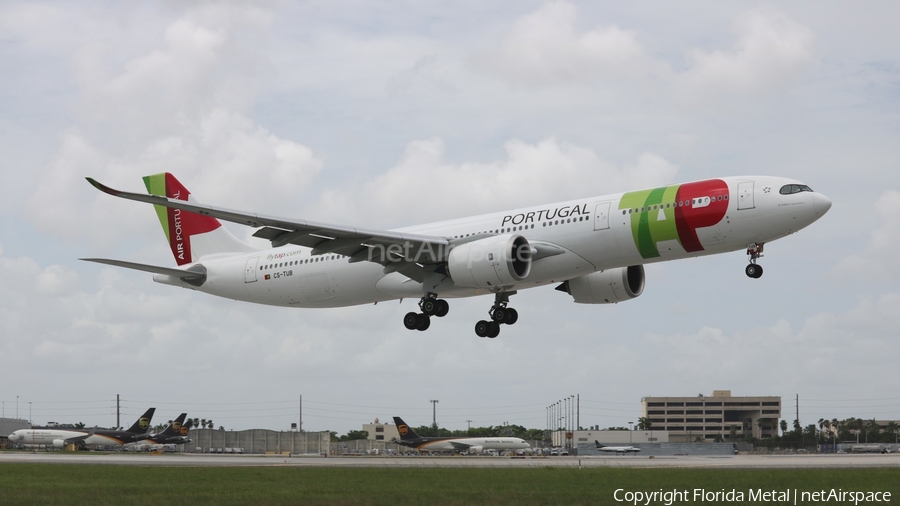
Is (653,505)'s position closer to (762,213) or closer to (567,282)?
(762,213)

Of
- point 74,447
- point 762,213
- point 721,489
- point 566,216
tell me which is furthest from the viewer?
point 74,447

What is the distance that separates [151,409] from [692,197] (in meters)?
86.6

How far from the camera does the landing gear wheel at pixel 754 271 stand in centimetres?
3825

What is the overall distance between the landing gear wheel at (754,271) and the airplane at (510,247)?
0.06 m

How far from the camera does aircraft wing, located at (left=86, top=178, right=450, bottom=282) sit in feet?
128

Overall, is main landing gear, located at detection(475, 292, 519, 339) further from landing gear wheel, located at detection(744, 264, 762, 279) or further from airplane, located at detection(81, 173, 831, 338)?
landing gear wheel, located at detection(744, 264, 762, 279)

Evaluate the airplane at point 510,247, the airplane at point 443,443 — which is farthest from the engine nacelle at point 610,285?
the airplane at point 443,443

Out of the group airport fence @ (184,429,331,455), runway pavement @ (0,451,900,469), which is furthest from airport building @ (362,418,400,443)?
runway pavement @ (0,451,900,469)

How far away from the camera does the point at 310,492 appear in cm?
3095

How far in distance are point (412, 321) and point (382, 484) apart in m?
12.0

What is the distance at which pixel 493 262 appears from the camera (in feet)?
130

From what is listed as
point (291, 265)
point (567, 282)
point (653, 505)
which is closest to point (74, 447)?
point (291, 265)

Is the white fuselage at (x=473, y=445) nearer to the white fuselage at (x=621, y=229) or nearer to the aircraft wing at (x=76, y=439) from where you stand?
the aircraft wing at (x=76, y=439)

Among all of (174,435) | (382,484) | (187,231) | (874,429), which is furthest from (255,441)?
(874,429)
